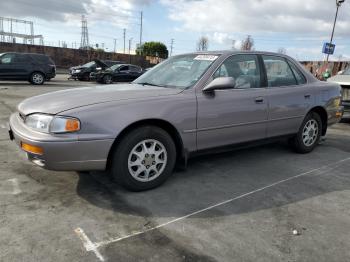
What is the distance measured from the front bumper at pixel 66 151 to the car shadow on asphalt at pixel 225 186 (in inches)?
17.2

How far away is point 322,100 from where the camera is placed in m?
5.41

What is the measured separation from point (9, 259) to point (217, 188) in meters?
2.23

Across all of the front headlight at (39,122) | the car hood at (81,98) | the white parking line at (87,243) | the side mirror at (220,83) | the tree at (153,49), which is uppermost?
the tree at (153,49)

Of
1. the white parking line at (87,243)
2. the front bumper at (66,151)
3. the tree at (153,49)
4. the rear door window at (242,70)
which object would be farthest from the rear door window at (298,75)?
the tree at (153,49)

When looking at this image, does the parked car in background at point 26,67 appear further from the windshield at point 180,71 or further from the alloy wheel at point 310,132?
the alloy wheel at point 310,132

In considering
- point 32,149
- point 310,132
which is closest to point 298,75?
point 310,132

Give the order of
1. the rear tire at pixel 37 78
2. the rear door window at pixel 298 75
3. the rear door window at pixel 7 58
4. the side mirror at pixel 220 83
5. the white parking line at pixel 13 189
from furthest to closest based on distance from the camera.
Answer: the rear tire at pixel 37 78 < the rear door window at pixel 7 58 < the rear door window at pixel 298 75 < the side mirror at pixel 220 83 < the white parking line at pixel 13 189

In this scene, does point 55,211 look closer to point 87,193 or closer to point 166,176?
point 87,193

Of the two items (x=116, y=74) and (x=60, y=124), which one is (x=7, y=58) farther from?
(x=60, y=124)

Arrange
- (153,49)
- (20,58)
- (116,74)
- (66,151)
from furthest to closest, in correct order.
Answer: (153,49), (116,74), (20,58), (66,151)

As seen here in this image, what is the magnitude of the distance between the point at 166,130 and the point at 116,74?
57.0ft

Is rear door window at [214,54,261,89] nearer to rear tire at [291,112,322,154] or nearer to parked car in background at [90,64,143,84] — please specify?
rear tire at [291,112,322,154]

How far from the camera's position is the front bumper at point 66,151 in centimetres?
312

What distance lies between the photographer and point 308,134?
539cm
